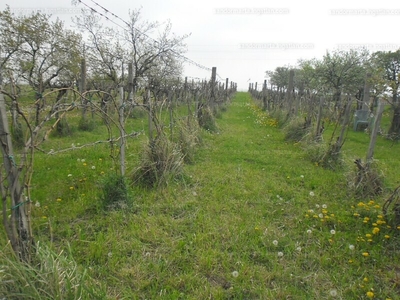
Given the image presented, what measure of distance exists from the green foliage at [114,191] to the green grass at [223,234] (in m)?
0.07

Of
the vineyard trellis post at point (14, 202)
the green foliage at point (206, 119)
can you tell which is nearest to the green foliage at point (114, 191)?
the vineyard trellis post at point (14, 202)

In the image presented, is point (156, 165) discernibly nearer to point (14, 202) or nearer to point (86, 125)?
point (14, 202)

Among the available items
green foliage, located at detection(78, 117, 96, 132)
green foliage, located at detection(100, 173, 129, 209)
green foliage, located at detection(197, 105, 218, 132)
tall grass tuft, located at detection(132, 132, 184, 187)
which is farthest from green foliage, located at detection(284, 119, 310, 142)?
green foliage, located at detection(78, 117, 96, 132)

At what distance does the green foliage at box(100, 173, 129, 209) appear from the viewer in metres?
2.65

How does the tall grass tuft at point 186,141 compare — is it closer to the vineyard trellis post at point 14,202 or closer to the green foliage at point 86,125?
the vineyard trellis post at point 14,202

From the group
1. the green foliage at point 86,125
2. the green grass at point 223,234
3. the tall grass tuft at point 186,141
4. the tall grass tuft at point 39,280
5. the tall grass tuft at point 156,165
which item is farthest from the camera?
the green foliage at point 86,125

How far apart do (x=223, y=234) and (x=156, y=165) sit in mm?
1416

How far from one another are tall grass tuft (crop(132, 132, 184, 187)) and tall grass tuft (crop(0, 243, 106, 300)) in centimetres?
178

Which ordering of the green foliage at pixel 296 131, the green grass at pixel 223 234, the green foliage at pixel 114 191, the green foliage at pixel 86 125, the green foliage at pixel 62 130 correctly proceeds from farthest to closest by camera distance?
the green foliage at pixel 86 125, the green foliage at pixel 296 131, the green foliage at pixel 62 130, the green foliage at pixel 114 191, the green grass at pixel 223 234

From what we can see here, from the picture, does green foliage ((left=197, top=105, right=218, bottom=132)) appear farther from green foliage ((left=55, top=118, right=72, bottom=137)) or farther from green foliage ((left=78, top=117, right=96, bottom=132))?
green foliage ((left=55, top=118, right=72, bottom=137))

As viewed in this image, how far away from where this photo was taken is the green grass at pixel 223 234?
1.78 metres

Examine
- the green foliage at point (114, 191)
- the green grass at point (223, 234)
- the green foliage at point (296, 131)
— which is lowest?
the green grass at point (223, 234)

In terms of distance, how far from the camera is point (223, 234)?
234cm

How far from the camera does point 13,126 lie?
192 inches
